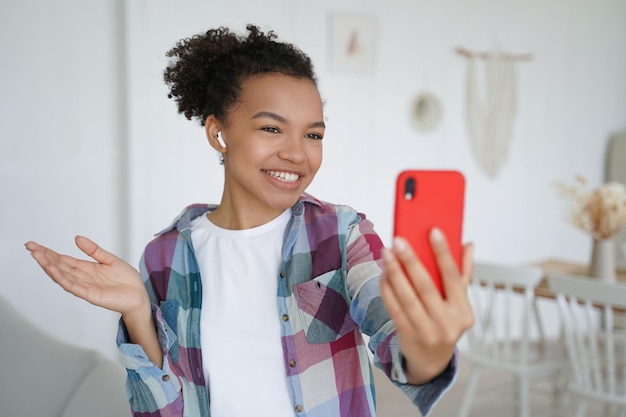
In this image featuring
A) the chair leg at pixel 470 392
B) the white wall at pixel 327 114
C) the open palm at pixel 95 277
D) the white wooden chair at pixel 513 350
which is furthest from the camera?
the chair leg at pixel 470 392

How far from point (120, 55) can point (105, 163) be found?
1.51ft

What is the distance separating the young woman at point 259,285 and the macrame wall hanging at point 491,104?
3317 millimetres

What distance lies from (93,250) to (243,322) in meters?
0.25

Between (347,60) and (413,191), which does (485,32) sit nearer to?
(347,60)

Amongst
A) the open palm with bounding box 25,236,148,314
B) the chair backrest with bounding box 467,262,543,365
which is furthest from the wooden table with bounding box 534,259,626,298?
the open palm with bounding box 25,236,148,314

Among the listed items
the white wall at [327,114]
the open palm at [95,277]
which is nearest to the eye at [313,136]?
the open palm at [95,277]

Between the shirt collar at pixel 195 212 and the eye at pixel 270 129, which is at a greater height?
the eye at pixel 270 129

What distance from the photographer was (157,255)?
1225 mm

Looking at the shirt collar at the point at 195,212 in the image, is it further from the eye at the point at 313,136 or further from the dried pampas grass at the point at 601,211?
the dried pampas grass at the point at 601,211

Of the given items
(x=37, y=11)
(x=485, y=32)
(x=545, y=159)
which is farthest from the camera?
(x=545, y=159)

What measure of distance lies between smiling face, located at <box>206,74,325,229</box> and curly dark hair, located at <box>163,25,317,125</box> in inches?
1.1

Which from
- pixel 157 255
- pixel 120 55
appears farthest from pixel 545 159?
pixel 157 255

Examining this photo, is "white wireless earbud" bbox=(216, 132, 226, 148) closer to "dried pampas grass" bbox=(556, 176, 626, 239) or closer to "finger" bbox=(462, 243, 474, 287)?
"finger" bbox=(462, 243, 474, 287)

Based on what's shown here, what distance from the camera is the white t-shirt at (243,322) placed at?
1069 mm
